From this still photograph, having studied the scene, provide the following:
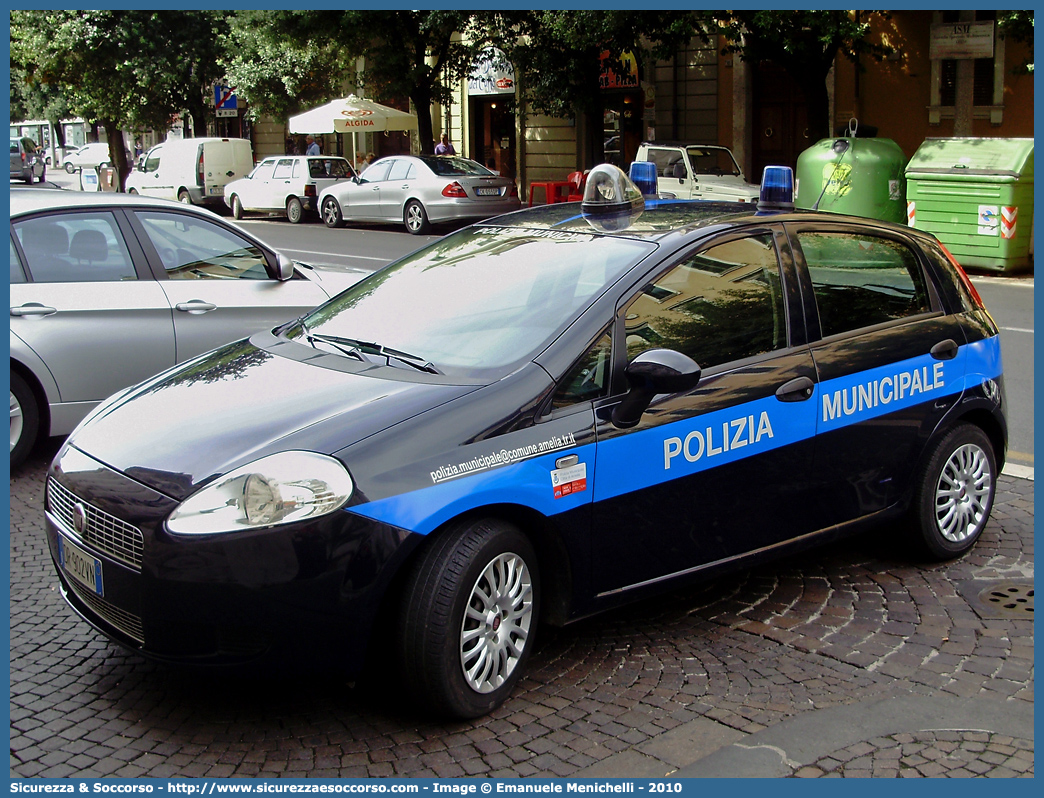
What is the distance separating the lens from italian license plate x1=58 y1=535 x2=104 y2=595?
11.6 ft

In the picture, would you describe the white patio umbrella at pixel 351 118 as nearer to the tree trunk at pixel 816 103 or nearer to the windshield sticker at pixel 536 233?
the tree trunk at pixel 816 103

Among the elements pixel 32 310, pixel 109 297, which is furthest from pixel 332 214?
pixel 32 310

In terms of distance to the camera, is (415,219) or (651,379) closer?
(651,379)

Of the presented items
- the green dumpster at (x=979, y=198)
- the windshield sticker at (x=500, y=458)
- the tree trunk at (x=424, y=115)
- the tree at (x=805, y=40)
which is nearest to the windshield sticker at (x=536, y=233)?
the windshield sticker at (x=500, y=458)

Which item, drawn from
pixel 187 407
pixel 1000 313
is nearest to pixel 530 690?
pixel 187 407

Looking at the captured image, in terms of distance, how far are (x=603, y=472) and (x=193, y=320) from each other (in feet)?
12.1

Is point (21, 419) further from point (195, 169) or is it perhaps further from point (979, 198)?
point (195, 169)

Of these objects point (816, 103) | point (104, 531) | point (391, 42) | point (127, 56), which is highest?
point (127, 56)

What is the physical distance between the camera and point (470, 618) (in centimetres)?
352

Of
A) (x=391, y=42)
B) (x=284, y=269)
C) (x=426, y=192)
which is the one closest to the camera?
(x=284, y=269)

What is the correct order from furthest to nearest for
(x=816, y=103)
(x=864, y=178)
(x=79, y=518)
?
(x=816, y=103) → (x=864, y=178) → (x=79, y=518)

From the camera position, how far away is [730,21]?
2209cm

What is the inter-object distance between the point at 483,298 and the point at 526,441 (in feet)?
2.76

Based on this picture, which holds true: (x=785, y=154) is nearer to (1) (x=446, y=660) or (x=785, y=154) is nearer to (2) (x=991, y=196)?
(2) (x=991, y=196)
